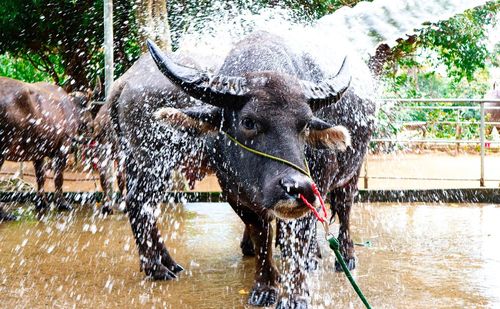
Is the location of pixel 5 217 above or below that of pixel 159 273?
below

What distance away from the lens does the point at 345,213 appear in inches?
225

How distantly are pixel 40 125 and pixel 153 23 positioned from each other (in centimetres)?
207

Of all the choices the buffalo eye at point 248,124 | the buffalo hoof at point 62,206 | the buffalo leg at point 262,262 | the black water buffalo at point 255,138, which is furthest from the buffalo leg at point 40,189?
the buffalo eye at point 248,124

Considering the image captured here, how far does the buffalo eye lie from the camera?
368 cm

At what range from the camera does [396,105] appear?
11.5 m

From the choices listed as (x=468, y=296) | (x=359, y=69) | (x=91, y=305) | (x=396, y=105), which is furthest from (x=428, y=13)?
(x=91, y=305)

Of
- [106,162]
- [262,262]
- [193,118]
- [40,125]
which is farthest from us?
[40,125]

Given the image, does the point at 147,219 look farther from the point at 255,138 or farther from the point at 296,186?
the point at 296,186

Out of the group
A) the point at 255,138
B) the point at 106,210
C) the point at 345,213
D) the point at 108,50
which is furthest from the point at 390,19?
the point at 255,138

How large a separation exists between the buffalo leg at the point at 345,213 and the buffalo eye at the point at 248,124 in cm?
201

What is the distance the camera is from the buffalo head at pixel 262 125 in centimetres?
344

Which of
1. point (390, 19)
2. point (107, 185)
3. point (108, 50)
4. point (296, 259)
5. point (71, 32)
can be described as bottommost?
point (107, 185)

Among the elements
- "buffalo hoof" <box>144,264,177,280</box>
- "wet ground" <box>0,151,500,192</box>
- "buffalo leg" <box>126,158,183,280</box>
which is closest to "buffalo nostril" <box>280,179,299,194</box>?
"buffalo leg" <box>126,158,183,280</box>

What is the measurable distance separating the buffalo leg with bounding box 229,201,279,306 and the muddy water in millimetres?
151
